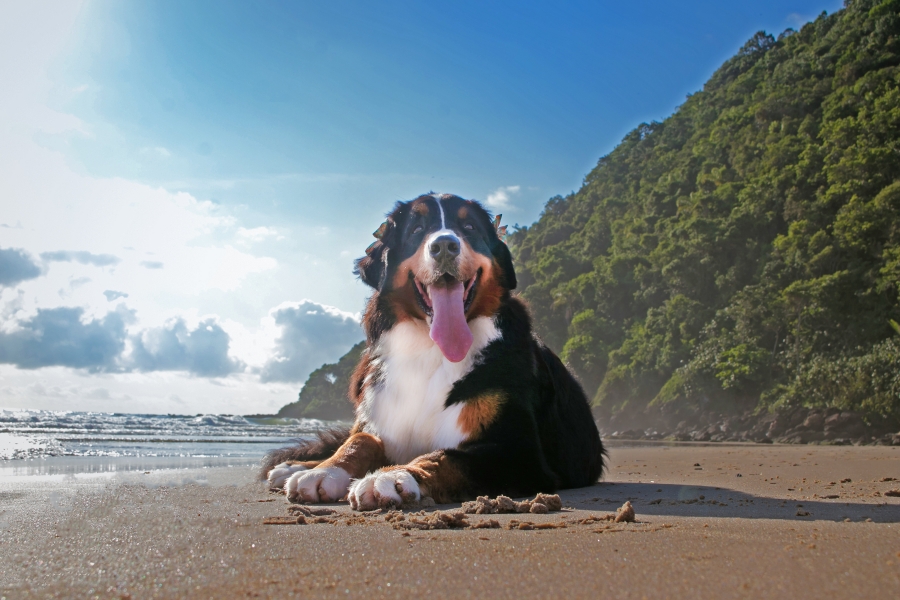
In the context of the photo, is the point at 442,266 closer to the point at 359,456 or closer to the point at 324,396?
the point at 359,456

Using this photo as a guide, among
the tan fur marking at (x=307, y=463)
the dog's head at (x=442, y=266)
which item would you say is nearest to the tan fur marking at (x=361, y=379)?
the tan fur marking at (x=307, y=463)

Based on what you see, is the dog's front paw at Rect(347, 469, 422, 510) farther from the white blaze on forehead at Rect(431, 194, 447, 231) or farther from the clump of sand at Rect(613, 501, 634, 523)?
the white blaze on forehead at Rect(431, 194, 447, 231)

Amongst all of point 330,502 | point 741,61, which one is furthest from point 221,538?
point 741,61

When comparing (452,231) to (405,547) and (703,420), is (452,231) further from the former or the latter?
(703,420)

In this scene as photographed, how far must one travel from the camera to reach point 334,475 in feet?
12.0

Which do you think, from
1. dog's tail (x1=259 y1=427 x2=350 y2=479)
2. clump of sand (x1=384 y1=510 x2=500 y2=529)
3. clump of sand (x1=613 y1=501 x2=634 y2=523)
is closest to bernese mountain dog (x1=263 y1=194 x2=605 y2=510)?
dog's tail (x1=259 y1=427 x2=350 y2=479)

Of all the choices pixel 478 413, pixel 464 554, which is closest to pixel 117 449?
pixel 478 413

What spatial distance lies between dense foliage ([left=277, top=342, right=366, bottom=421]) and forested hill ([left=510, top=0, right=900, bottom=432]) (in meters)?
33.6

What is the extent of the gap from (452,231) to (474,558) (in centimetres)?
272

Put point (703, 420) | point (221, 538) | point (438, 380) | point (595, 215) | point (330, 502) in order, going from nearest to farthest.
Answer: point (221, 538) < point (330, 502) < point (438, 380) < point (703, 420) < point (595, 215)

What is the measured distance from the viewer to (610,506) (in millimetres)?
3266

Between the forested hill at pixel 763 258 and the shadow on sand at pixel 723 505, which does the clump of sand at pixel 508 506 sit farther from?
the forested hill at pixel 763 258

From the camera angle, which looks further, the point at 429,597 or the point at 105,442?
the point at 105,442

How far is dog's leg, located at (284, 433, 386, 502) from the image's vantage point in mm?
3600
